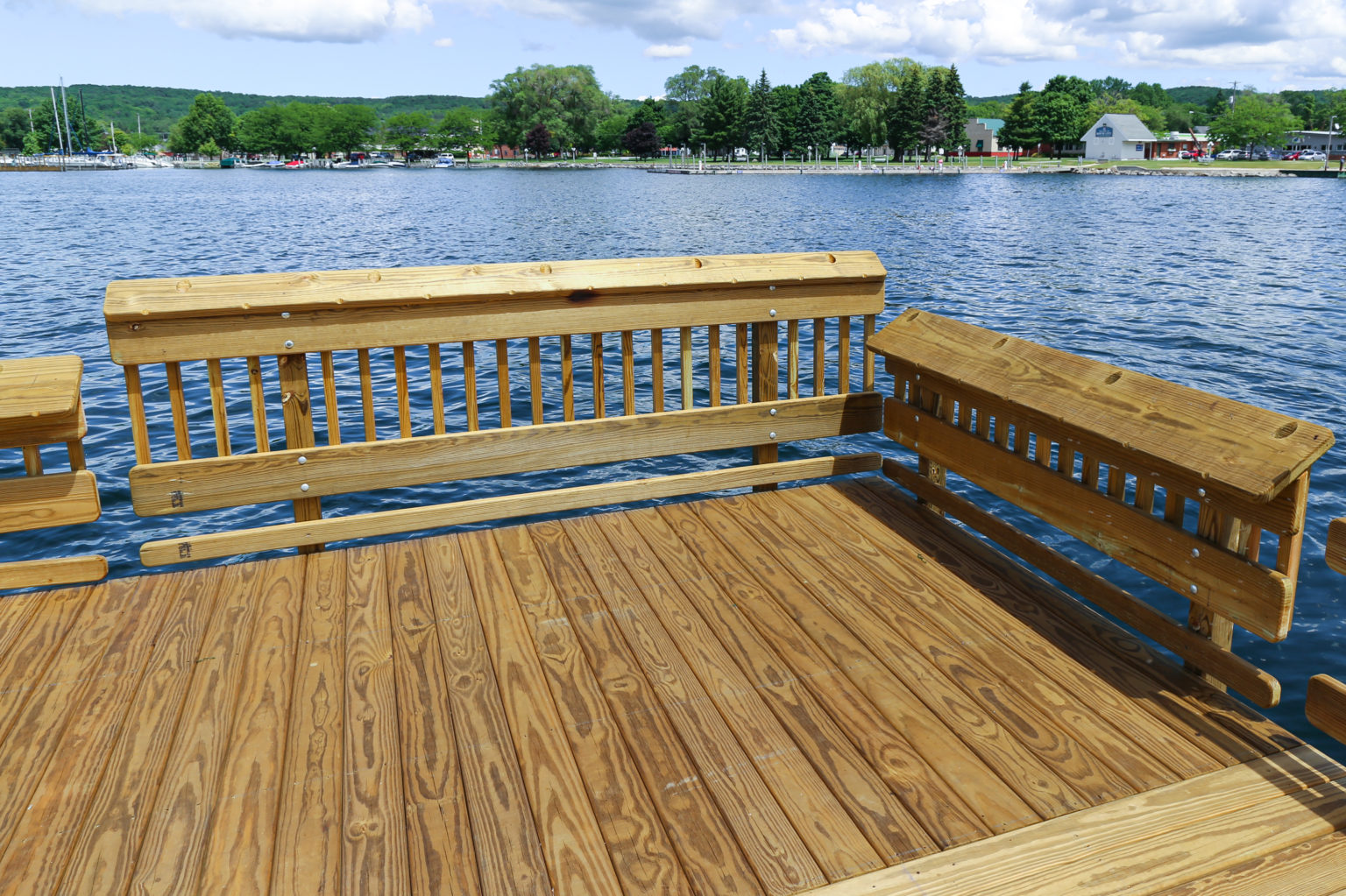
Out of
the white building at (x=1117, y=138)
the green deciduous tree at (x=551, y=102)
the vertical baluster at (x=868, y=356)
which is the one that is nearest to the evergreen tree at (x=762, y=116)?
the green deciduous tree at (x=551, y=102)

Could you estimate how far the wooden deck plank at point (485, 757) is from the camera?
225 centimetres

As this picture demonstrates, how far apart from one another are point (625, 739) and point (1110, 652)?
68.9 inches

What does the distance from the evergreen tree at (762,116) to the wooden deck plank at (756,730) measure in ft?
400

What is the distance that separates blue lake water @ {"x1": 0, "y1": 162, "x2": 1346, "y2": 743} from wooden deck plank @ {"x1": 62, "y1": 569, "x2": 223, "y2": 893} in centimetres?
524

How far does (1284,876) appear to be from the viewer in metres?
2.20

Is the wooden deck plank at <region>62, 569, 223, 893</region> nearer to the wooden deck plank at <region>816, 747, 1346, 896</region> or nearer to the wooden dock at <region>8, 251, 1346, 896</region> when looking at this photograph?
the wooden dock at <region>8, 251, 1346, 896</region>

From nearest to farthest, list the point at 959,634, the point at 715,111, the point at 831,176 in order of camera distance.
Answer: the point at 959,634
the point at 831,176
the point at 715,111

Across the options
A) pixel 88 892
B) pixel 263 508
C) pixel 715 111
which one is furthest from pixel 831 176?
pixel 88 892

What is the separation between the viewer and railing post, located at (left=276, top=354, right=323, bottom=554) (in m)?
3.89

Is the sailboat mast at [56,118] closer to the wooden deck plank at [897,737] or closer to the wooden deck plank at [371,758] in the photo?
the wooden deck plank at [371,758]

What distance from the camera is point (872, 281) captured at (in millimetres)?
4676

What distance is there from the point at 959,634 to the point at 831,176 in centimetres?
10010

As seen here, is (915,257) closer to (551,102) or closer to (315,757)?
A: (315,757)

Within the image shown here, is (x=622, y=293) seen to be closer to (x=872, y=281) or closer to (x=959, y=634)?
(x=872, y=281)
